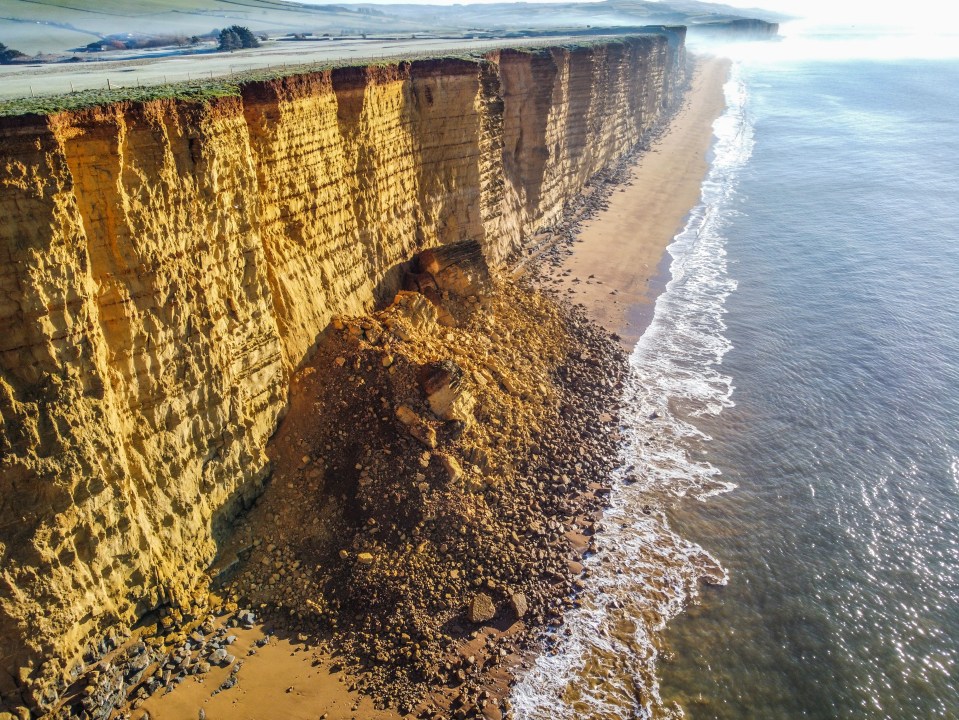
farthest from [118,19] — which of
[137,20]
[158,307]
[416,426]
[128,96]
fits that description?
[416,426]

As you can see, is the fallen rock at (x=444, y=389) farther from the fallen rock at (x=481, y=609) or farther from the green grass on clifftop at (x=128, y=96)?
the green grass on clifftop at (x=128, y=96)

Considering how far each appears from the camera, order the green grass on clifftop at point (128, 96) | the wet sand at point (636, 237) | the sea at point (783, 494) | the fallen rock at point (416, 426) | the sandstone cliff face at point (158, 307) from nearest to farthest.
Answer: the sandstone cliff face at point (158, 307)
the green grass on clifftop at point (128, 96)
the sea at point (783, 494)
the fallen rock at point (416, 426)
the wet sand at point (636, 237)

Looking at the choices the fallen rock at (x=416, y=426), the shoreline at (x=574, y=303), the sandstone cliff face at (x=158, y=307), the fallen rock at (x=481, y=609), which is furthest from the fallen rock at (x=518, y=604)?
the sandstone cliff face at (x=158, y=307)

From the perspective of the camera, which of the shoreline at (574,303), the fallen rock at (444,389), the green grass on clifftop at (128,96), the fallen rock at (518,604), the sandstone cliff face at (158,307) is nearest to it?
the sandstone cliff face at (158,307)

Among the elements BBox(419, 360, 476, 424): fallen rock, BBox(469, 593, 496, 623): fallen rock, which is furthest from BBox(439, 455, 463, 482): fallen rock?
BBox(469, 593, 496, 623): fallen rock

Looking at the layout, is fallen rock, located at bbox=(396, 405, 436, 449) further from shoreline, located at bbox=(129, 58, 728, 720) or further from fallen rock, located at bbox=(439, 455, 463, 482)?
shoreline, located at bbox=(129, 58, 728, 720)

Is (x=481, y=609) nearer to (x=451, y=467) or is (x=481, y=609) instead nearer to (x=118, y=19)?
(x=451, y=467)

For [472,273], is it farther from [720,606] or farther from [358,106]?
[720,606]
